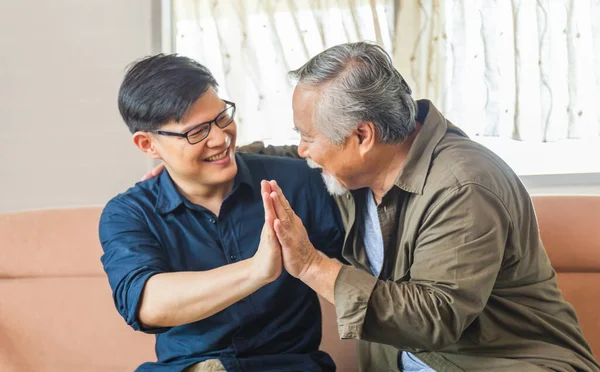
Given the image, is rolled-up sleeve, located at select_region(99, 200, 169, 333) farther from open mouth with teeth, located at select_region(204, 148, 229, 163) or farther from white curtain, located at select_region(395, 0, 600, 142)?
white curtain, located at select_region(395, 0, 600, 142)

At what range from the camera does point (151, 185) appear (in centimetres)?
177

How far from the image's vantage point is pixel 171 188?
171 cm

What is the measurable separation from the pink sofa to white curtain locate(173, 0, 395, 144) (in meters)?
0.86

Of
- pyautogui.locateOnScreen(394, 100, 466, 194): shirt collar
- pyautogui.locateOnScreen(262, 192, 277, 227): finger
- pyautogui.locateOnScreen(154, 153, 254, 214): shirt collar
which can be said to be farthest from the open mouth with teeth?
pyautogui.locateOnScreen(394, 100, 466, 194): shirt collar

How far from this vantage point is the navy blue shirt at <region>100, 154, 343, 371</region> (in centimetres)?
166

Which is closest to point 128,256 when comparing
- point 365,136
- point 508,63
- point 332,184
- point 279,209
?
point 279,209

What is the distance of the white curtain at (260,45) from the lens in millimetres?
2697

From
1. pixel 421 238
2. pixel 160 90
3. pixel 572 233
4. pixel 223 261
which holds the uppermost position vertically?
pixel 160 90

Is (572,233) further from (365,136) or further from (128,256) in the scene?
(128,256)

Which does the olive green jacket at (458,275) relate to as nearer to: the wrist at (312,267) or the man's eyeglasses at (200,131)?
the wrist at (312,267)

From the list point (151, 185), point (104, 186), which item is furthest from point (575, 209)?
point (104, 186)

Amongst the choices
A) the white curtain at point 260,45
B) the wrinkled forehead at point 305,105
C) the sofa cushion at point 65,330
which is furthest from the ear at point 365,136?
the white curtain at point 260,45

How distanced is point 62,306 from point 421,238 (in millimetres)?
1371

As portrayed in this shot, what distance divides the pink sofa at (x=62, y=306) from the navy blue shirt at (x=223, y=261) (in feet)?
1.25
